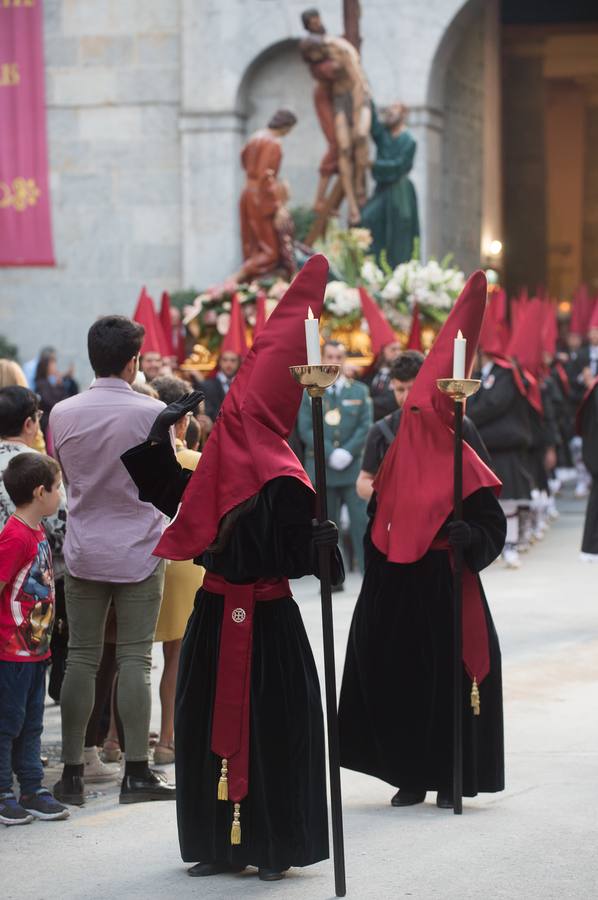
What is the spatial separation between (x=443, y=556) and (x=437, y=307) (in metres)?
9.20

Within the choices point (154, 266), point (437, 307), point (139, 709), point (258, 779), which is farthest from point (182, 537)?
point (154, 266)

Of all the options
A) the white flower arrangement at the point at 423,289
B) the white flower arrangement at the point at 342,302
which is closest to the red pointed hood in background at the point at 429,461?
the white flower arrangement at the point at 342,302

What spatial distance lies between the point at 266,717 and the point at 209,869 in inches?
20.3

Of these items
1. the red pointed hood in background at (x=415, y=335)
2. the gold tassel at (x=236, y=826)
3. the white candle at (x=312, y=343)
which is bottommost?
the gold tassel at (x=236, y=826)

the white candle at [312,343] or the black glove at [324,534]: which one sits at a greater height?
the white candle at [312,343]

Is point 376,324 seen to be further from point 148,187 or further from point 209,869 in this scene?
point 148,187

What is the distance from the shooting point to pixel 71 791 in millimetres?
6078

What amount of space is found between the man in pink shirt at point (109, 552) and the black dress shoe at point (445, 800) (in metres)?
0.98

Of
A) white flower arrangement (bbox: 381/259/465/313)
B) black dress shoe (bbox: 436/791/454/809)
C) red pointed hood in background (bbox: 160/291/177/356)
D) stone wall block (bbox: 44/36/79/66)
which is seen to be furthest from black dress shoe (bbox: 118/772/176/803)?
stone wall block (bbox: 44/36/79/66)

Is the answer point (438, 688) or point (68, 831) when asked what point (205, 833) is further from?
point (438, 688)

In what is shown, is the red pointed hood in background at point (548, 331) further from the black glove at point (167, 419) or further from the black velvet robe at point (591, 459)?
the black glove at point (167, 419)

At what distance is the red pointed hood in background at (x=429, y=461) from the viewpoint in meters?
5.91

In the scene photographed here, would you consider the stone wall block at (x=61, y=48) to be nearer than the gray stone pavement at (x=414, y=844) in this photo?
No

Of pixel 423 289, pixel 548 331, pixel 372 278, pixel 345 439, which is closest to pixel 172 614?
pixel 345 439
